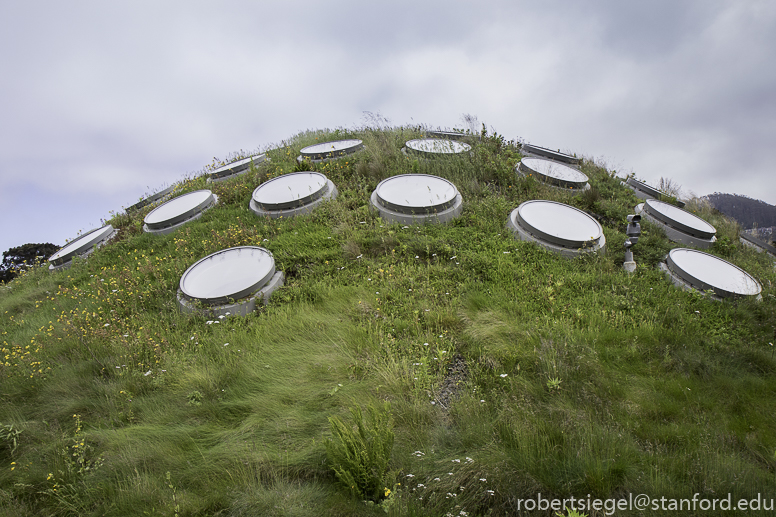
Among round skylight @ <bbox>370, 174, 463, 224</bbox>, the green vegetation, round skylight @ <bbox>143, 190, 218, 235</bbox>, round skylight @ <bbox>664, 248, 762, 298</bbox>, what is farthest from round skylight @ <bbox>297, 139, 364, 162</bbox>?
round skylight @ <bbox>664, 248, 762, 298</bbox>

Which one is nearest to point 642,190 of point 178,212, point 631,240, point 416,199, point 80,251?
point 631,240

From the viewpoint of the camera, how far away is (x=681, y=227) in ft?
27.4

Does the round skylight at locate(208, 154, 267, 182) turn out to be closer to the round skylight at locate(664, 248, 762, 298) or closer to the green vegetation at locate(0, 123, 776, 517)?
the green vegetation at locate(0, 123, 776, 517)

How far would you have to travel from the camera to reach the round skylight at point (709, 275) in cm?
596

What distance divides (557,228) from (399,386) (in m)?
4.81

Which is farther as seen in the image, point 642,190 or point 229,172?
point 229,172

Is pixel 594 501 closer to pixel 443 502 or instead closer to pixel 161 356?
pixel 443 502

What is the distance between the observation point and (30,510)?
322 cm

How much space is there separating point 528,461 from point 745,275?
621 centimetres

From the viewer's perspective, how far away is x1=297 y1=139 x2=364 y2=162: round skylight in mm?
11242

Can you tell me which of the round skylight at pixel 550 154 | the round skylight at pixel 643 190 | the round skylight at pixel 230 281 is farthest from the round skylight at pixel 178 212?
the round skylight at pixel 643 190

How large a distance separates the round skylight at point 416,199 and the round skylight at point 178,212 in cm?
442

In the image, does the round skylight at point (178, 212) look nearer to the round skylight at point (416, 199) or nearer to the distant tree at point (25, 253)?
the round skylight at point (416, 199)

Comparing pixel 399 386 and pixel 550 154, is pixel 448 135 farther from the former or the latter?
pixel 399 386
